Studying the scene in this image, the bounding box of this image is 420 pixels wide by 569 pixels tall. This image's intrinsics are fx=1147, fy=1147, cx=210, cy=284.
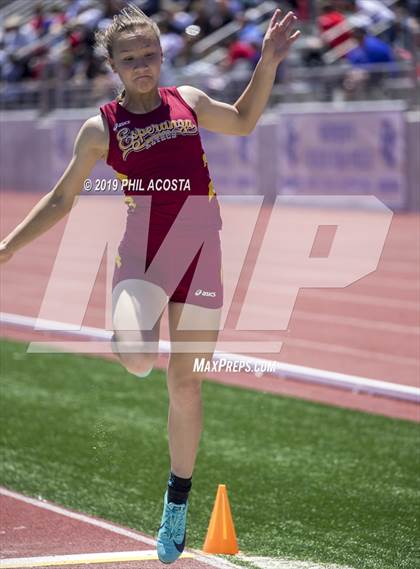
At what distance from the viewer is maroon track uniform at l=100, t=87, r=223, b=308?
171 inches

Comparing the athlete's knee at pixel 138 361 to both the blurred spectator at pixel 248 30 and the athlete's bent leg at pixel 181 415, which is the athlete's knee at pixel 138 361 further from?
the blurred spectator at pixel 248 30

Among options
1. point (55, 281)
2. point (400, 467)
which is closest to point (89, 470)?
point (400, 467)

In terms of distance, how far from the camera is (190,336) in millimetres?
4418

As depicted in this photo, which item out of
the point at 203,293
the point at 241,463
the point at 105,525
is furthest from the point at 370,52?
the point at 203,293

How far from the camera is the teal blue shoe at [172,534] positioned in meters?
4.42

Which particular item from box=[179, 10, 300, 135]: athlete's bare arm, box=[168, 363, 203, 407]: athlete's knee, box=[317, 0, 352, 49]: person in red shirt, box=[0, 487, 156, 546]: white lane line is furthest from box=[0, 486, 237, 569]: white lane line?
box=[317, 0, 352, 49]: person in red shirt

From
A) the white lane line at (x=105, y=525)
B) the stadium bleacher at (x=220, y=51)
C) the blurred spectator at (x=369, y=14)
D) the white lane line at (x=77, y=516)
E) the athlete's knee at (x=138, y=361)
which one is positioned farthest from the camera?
the blurred spectator at (x=369, y=14)

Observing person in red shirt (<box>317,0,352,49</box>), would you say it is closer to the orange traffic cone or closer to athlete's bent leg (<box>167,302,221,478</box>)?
the orange traffic cone

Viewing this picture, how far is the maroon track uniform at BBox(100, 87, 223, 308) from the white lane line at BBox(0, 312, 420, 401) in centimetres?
237

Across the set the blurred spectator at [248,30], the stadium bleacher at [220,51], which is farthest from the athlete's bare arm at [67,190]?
the blurred spectator at [248,30]

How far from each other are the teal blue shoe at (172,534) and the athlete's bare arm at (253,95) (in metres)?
1.53

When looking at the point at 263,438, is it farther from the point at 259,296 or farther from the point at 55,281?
the point at 55,281

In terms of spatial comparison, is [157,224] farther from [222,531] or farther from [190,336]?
[222,531]

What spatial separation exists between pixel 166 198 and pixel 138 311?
442 millimetres
